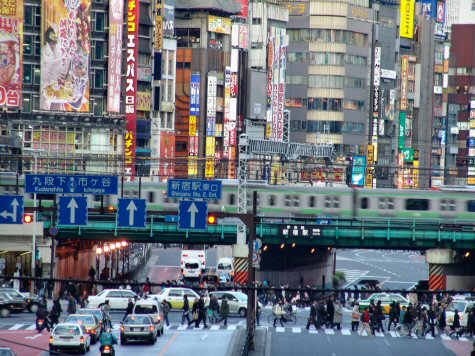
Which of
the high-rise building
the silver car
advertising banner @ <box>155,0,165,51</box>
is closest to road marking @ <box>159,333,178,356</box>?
the silver car

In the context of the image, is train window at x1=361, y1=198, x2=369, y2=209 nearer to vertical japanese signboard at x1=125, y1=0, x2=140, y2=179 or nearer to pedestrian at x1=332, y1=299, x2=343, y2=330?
pedestrian at x1=332, y1=299, x2=343, y2=330

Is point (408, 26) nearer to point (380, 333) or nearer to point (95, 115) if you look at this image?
point (95, 115)

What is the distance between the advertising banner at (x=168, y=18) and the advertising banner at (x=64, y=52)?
24675 mm

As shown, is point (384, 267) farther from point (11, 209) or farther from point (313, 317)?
point (11, 209)

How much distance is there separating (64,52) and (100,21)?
5218 mm

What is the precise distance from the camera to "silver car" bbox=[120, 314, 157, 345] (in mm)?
56094

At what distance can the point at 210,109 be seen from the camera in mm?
150000

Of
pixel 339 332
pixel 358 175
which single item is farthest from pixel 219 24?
pixel 339 332

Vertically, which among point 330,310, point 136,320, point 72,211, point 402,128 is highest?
point 402,128

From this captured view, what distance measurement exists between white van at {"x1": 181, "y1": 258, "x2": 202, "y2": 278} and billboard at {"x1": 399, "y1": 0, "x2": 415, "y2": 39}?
93301 millimetres

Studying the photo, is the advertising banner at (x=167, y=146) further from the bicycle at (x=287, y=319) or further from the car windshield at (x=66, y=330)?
the car windshield at (x=66, y=330)

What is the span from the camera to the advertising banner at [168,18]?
144125 millimetres

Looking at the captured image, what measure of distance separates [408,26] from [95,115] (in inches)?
3381

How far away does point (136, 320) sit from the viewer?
187 ft
